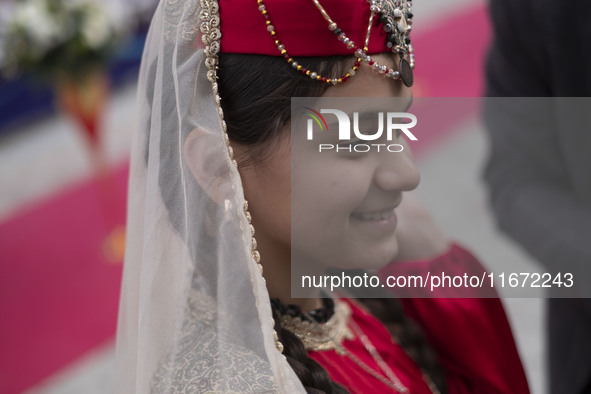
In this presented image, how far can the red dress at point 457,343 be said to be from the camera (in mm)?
995

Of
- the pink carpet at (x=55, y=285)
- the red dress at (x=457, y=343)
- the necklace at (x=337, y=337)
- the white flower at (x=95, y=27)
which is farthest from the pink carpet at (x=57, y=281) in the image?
the necklace at (x=337, y=337)

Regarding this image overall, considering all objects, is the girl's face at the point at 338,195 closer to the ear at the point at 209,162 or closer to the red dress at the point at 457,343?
the ear at the point at 209,162

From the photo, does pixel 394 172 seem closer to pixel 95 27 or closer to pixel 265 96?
Result: pixel 265 96

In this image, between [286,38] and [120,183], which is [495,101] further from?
[120,183]

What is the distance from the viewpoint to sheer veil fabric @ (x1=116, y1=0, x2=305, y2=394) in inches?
29.9

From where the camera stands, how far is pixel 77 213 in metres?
3.05

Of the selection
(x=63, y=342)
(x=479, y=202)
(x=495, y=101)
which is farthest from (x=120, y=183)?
(x=495, y=101)

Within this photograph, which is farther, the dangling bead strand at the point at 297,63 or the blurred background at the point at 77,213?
the blurred background at the point at 77,213

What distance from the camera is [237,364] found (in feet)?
2.45

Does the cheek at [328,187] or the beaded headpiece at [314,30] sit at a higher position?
the beaded headpiece at [314,30]

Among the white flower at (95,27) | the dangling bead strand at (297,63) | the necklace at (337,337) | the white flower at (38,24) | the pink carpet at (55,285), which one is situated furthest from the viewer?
the white flower at (95,27)

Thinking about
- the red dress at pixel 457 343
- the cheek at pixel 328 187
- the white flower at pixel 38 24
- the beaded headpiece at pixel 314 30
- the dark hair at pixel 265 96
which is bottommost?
the red dress at pixel 457 343

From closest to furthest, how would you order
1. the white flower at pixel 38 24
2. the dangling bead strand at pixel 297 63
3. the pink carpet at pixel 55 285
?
the dangling bead strand at pixel 297 63
the pink carpet at pixel 55 285
the white flower at pixel 38 24

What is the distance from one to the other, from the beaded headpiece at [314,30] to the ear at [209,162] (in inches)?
4.3
